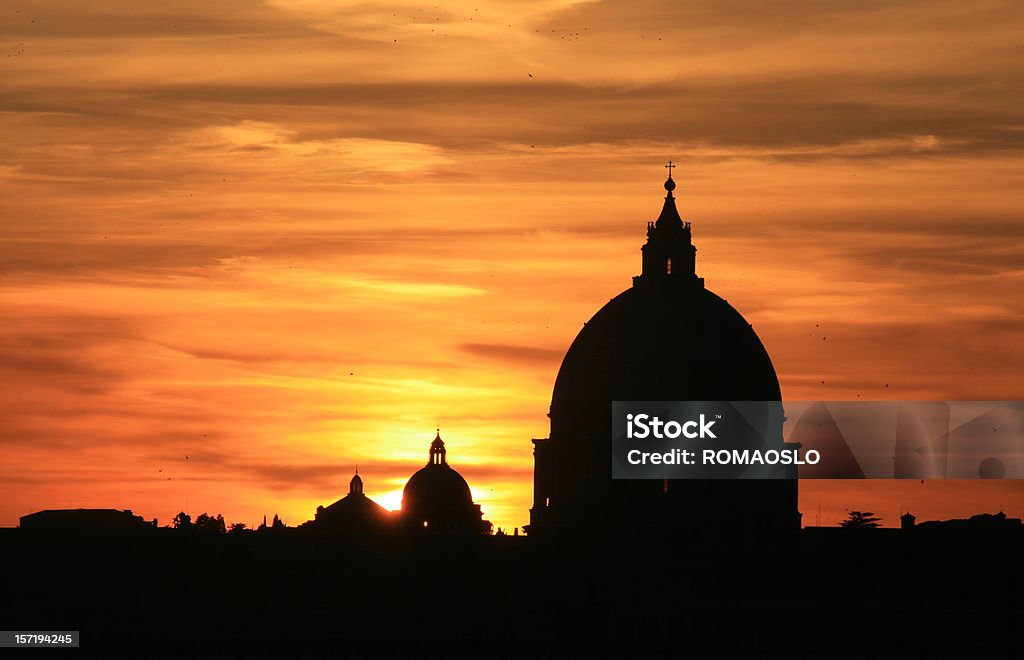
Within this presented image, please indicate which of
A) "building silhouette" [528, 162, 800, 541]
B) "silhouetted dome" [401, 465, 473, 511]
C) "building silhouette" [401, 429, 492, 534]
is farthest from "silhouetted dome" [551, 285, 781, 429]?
"silhouetted dome" [401, 465, 473, 511]

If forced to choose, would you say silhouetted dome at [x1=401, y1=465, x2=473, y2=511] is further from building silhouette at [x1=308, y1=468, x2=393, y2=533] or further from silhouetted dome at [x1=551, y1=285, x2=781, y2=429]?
silhouetted dome at [x1=551, y1=285, x2=781, y2=429]

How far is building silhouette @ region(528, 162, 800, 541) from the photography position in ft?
390

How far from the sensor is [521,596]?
4407 inches

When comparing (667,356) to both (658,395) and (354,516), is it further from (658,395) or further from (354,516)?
(354,516)

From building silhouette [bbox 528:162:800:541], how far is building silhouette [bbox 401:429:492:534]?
2031cm

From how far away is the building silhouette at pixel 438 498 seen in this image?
143 meters

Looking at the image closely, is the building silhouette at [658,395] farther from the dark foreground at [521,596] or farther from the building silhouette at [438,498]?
the building silhouette at [438,498]

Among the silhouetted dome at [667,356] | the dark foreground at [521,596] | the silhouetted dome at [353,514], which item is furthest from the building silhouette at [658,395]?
the silhouetted dome at [353,514]

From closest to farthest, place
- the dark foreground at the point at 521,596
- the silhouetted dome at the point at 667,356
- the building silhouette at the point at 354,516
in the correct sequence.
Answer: the dark foreground at the point at 521,596
the silhouetted dome at the point at 667,356
the building silhouette at the point at 354,516

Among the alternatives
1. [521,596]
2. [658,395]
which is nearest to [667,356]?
[658,395]

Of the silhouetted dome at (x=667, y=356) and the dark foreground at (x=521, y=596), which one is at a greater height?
the silhouetted dome at (x=667, y=356)

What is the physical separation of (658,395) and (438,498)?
28998 mm

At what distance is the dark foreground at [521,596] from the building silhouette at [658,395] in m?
1.60

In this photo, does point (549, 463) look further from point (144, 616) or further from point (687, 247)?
point (144, 616)
